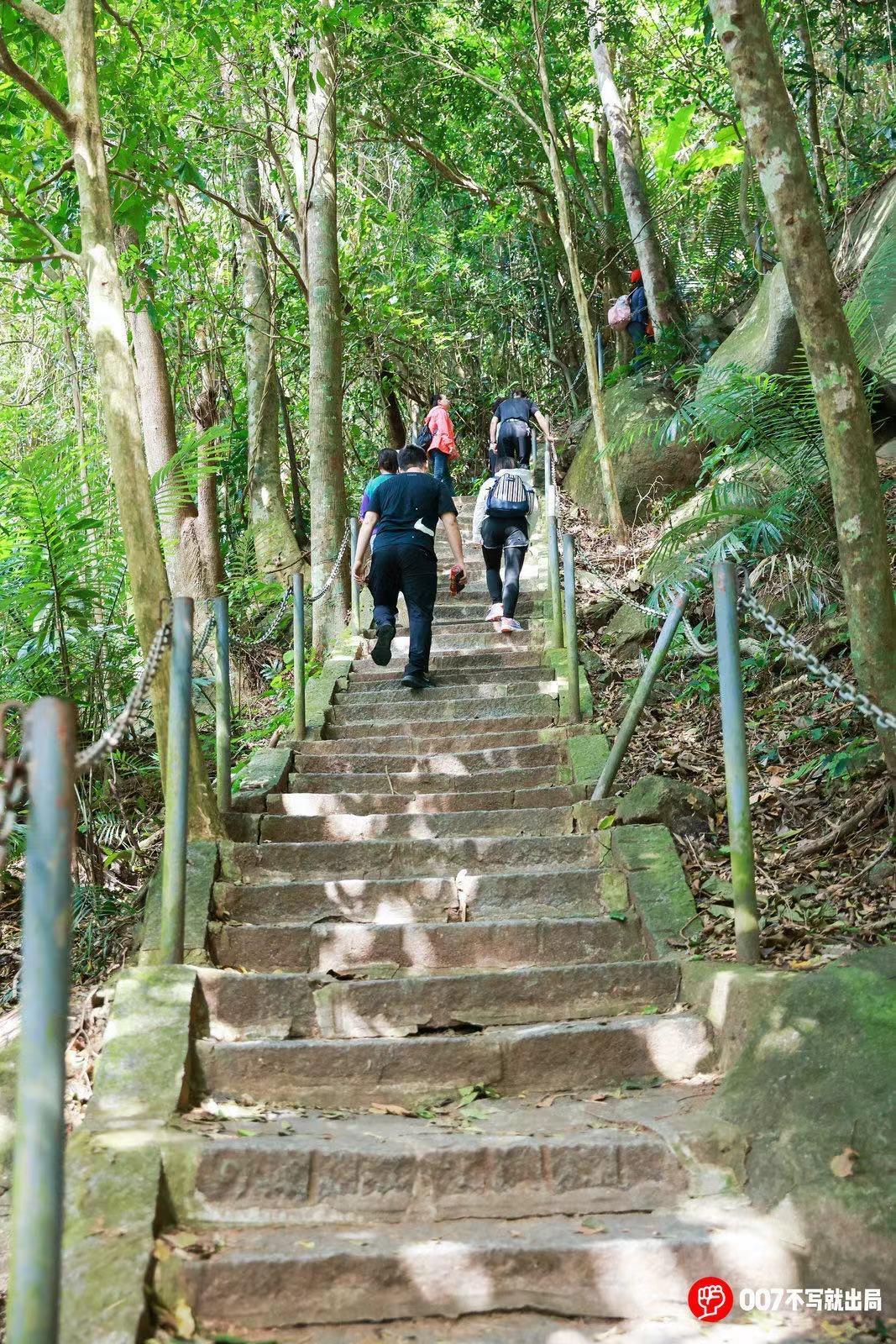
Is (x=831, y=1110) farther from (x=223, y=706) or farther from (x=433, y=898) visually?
(x=223, y=706)

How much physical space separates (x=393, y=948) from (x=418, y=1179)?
1323 mm

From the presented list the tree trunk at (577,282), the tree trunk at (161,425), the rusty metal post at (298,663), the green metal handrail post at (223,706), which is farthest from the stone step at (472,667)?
the tree trunk at (577,282)

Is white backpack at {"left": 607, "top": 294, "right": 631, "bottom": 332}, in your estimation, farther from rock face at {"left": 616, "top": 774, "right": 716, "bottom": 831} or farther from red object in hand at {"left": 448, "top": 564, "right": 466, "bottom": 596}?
rock face at {"left": 616, "top": 774, "right": 716, "bottom": 831}

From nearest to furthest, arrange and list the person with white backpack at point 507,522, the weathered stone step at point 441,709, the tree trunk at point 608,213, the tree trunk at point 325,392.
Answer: the weathered stone step at point 441,709
the person with white backpack at point 507,522
the tree trunk at point 325,392
the tree trunk at point 608,213

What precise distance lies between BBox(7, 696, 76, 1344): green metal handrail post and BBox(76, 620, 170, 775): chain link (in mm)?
130

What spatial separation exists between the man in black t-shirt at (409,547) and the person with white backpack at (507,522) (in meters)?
0.79

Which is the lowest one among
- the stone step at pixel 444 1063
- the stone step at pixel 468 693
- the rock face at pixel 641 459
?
the stone step at pixel 444 1063

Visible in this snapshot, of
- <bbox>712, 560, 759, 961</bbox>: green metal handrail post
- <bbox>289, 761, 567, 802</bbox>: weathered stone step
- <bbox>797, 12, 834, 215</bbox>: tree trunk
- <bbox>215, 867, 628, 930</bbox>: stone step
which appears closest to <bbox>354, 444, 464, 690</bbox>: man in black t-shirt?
<bbox>289, 761, 567, 802</bbox>: weathered stone step

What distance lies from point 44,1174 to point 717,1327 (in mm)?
1662

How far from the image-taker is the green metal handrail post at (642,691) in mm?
4426

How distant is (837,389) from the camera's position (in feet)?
13.6

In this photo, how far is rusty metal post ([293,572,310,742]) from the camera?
264 inches

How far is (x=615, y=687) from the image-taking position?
7.85 meters

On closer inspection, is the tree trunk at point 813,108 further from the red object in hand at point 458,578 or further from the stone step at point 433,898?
the stone step at point 433,898
